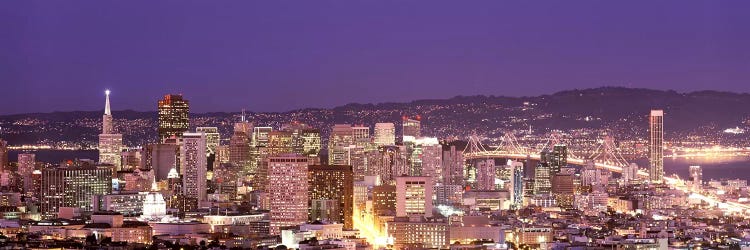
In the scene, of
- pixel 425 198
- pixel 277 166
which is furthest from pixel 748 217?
pixel 277 166

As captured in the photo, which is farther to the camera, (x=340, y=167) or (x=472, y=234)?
(x=340, y=167)

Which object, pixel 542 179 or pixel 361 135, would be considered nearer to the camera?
pixel 361 135

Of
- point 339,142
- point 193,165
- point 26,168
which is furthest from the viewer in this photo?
point 339,142

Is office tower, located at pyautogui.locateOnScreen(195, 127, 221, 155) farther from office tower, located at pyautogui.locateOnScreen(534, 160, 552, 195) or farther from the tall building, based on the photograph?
office tower, located at pyautogui.locateOnScreen(534, 160, 552, 195)

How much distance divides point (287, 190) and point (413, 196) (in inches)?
152

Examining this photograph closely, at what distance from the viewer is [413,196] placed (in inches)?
1938

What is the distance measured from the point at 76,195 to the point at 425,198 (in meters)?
11.2

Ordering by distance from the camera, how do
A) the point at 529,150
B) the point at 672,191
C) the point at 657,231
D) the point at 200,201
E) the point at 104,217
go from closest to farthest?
the point at 104,217
the point at 657,231
the point at 200,201
the point at 672,191
the point at 529,150

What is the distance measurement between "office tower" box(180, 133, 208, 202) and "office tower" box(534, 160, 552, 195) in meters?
13.4

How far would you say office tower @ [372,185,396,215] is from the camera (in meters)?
48.3

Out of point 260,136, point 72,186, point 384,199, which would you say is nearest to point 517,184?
point 260,136

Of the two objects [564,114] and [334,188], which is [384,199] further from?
[564,114]

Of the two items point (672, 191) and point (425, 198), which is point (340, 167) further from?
point (672, 191)

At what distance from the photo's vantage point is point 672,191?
67312mm
